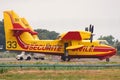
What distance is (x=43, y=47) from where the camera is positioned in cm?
6259

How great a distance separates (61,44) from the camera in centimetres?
6181

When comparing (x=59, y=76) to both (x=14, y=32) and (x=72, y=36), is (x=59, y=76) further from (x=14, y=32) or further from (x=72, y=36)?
(x=14, y=32)

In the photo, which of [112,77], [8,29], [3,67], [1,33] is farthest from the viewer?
[1,33]

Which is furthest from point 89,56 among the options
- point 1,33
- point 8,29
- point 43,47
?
point 1,33

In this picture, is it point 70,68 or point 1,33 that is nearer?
point 70,68

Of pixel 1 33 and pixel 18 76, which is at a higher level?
pixel 1 33

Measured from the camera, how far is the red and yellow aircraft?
60.5 meters

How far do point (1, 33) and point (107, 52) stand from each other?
75.1 m

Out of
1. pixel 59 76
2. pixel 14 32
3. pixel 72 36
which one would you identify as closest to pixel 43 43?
pixel 14 32

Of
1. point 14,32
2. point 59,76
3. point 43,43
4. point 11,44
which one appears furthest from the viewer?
point 11,44

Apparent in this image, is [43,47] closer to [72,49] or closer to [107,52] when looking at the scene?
[72,49]

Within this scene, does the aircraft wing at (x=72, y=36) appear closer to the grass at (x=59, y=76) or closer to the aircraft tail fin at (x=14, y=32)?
the aircraft tail fin at (x=14, y=32)

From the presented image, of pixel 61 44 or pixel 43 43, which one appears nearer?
pixel 61 44

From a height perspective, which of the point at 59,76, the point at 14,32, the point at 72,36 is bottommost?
the point at 59,76
